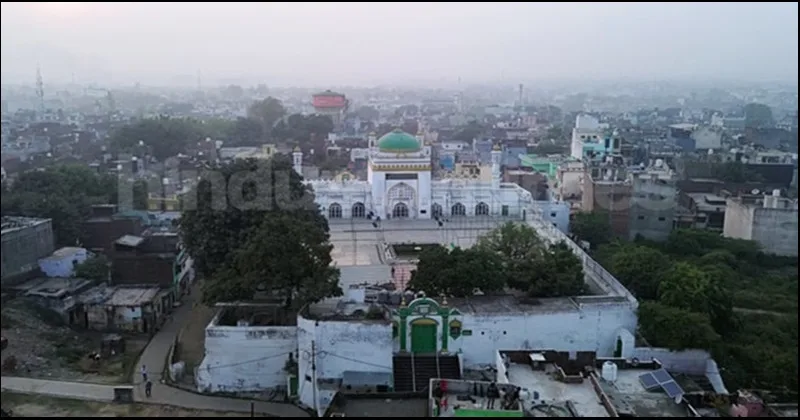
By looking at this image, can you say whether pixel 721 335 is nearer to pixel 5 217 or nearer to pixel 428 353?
pixel 428 353

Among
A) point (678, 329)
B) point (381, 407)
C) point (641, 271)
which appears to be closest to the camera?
point (381, 407)

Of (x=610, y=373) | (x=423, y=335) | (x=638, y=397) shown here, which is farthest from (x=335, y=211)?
(x=638, y=397)

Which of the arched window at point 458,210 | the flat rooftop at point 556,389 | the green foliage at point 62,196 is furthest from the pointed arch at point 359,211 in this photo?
the flat rooftop at point 556,389

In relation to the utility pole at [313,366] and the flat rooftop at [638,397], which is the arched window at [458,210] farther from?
the flat rooftop at [638,397]

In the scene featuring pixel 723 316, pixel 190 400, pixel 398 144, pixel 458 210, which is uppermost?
pixel 398 144

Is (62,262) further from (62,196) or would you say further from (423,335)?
(423,335)

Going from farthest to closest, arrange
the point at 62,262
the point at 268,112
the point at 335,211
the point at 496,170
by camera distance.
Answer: the point at 268,112
the point at 496,170
the point at 335,211
the point at 62,262

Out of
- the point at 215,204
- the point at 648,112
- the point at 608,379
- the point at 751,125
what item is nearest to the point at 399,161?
the point at 215,204
